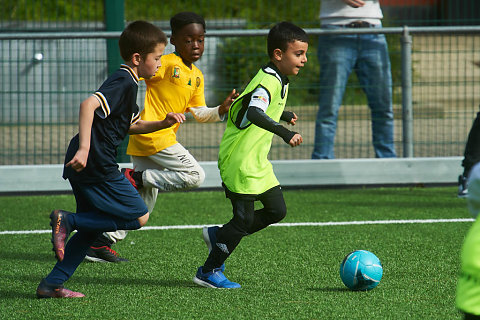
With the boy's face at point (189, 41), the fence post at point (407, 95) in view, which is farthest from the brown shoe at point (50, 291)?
the fence post at point (407, 95)

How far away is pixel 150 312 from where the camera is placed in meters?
3.81

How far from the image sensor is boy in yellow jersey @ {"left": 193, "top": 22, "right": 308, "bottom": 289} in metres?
4.30

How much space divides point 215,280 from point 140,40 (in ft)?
4.51

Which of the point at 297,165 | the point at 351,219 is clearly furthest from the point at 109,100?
the point at 297,165

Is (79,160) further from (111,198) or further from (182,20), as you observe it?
(182,20)

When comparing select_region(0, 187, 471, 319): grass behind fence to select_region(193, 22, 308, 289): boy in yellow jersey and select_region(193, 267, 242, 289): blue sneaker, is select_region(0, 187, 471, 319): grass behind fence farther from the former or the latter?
select_region(193, 22, 308, 289): boy in yellow jersey

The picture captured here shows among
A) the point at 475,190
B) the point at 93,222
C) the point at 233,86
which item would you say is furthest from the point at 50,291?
the point at 233,86

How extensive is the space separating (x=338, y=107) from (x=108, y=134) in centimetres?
464

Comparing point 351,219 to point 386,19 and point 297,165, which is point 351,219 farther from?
point 386,19

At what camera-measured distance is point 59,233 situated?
4074 millimetres

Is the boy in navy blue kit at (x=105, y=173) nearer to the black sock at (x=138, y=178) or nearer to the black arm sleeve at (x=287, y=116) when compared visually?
the black arm sleeve at (x=287, y=116)

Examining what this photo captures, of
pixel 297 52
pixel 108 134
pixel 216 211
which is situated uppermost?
pixel 297 52

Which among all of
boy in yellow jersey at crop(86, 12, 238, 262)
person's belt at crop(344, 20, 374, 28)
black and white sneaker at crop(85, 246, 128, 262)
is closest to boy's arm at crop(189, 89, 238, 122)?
boy in yellow jersey at crop(86, 12, 238, 262)

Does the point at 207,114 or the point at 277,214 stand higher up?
the point at 207,114
